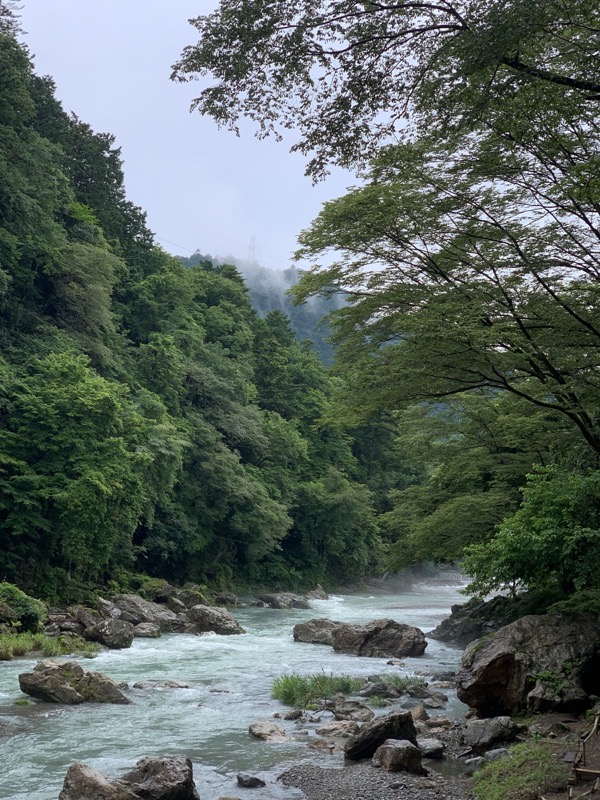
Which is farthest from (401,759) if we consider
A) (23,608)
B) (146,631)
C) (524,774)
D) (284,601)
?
(284,601)

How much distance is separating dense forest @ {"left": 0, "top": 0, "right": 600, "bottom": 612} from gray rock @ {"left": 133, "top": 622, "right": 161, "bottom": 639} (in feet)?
12.2

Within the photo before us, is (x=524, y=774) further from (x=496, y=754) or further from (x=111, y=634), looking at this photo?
(x=111, y=634)

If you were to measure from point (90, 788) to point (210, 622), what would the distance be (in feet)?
54.9

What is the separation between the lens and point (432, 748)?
31.2 ft

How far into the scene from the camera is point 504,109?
24.6ft

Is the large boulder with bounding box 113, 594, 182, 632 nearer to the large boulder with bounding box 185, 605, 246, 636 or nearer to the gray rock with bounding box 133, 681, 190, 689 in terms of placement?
the large boulder with bounding box 185, 605, 246, 636

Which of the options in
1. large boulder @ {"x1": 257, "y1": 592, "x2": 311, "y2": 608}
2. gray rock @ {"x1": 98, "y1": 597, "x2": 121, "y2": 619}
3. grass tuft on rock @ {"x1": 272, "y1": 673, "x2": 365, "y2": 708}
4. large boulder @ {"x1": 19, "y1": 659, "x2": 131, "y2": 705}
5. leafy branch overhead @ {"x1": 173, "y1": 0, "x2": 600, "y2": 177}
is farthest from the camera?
large boulder @ {"x1": 257, "y1": 592, "x2": 311, "y2": 608}

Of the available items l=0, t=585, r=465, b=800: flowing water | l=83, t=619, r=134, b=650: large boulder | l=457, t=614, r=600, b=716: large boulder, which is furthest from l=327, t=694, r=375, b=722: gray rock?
l=83, t=619, r=134, b=650: large boulder

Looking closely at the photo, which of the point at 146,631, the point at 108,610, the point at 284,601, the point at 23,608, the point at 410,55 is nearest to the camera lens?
the point at 410,55

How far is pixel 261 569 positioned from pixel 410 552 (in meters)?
20.8

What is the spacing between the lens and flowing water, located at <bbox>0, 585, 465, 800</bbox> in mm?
9039

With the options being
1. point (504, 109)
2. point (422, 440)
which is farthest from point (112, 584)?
point (504, 109)

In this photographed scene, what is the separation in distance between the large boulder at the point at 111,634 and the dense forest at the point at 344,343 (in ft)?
15.2

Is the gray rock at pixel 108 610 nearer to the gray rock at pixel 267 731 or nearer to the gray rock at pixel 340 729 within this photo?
the gray rock at pixel 267 731
